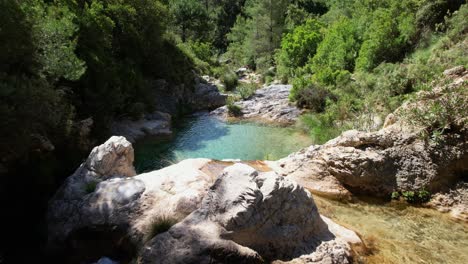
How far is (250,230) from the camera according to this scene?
627 cm

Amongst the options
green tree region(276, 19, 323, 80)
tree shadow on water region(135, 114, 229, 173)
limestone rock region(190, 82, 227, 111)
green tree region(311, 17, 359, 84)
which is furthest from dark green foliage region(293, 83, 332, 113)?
green tree region(276, 19, 323, 80)

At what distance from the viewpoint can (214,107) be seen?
79.0 feet

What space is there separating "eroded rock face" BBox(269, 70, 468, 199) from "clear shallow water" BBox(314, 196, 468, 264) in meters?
0.74

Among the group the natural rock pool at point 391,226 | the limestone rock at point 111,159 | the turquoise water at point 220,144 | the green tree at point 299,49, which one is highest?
the green tree at point 299,49

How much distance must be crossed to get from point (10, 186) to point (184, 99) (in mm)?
15926

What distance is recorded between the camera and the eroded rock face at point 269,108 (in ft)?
65.6

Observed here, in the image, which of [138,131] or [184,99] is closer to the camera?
[138,131]

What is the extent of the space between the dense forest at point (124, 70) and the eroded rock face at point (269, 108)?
997 millimetres

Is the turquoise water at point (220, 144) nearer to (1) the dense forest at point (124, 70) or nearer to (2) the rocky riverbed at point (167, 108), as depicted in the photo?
(2) the rocky riverbed at point (167, 108)

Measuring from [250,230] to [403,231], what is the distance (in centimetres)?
374

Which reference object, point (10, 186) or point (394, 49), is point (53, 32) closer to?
point (10, 186)

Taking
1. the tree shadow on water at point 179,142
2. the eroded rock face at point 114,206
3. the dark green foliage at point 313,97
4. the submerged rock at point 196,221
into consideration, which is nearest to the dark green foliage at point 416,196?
the submerged rock at point 196,221

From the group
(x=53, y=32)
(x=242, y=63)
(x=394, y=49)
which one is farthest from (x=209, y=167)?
(x=242, y=63)

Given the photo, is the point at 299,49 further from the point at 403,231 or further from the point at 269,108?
the point at 403,231
